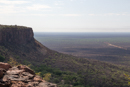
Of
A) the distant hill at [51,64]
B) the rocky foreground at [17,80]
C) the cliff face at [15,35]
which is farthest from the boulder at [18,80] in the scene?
the cliff face at [15,35]

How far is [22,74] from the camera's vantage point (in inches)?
529

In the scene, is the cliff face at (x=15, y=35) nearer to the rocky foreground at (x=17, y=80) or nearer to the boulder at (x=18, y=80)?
the rocky foreground at (x=17, y=80)

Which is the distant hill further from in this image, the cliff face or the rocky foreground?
→ the rocky foreground

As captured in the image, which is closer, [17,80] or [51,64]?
[17,80]

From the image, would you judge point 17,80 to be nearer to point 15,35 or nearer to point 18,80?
point 18,80

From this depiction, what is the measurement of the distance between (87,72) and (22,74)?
37853 millimetres

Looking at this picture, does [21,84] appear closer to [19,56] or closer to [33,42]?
[19,56]

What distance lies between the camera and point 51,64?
5416 centimetres

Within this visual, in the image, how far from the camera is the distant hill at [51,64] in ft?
134

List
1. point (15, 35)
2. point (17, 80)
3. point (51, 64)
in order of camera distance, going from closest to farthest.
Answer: point (17, 80), point (51, 64), point (15, 35)

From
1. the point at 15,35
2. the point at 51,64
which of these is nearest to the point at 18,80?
the point at 51,64

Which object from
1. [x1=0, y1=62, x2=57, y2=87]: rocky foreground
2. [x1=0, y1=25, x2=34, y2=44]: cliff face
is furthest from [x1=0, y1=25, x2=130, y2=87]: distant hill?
[x1=0, y1=62, x2=57, y2=87]: rocky foreground

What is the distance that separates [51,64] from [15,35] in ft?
60.4

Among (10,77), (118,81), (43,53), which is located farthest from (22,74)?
(43,53)
